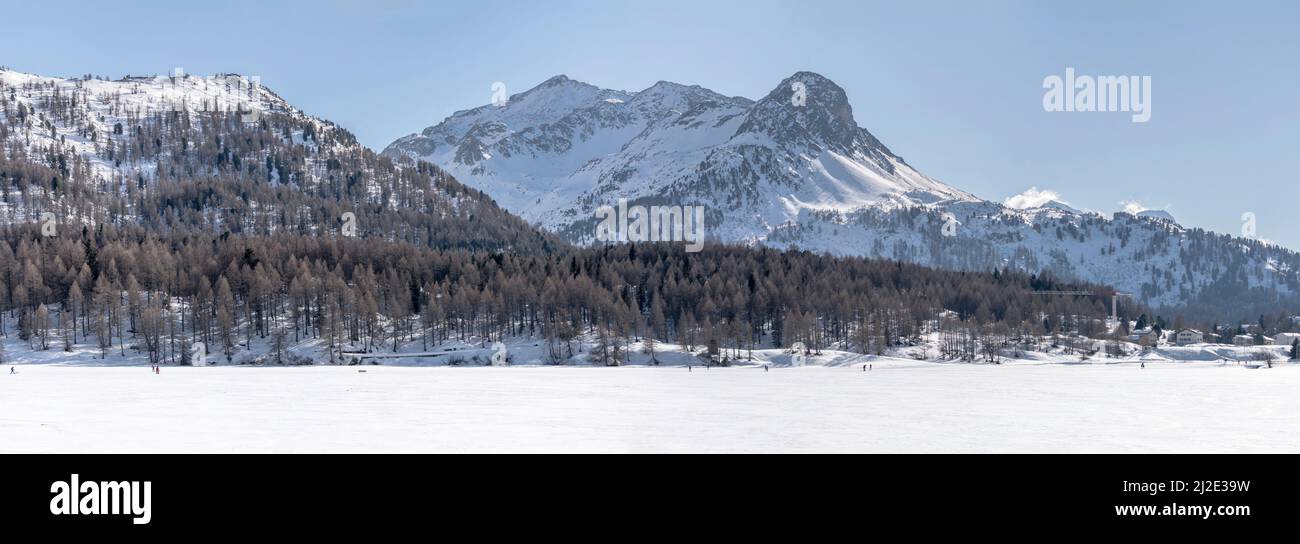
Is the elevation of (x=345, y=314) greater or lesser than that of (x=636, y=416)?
greater

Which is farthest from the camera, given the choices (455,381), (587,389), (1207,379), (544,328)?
(544,328)

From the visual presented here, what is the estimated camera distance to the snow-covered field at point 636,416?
146 feet

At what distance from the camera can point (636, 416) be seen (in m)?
60.2

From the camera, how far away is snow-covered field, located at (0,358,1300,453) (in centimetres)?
4456

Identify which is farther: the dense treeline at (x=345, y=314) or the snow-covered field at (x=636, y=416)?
the dense treeline at (x=345, y=314)

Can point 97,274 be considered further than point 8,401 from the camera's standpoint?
Yes

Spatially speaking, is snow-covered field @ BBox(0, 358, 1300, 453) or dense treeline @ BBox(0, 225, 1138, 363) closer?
snow-covered field @ BBox(0, 358, 1300, 453)

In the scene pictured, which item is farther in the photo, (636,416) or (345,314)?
(345,314)
